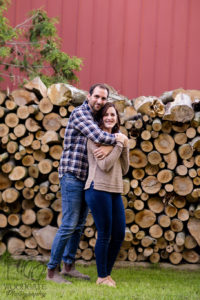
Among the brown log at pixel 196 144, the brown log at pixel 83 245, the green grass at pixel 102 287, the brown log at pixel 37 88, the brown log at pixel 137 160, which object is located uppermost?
the brown log at pixel 37 88

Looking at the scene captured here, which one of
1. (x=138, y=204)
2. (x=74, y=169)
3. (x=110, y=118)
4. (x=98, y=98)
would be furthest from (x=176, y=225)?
(x=98, y=98)

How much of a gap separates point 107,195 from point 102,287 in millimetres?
697

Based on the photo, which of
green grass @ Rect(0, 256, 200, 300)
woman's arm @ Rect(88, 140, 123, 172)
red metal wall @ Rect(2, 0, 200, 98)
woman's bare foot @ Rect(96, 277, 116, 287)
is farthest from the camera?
red metal wall @ Rect(2, 0, 200, 98)

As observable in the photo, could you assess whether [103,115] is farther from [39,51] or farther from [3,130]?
[39,51]

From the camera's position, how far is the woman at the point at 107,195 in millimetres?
3316

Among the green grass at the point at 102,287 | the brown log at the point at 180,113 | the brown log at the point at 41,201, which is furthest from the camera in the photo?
the brown log at the point at 41,201

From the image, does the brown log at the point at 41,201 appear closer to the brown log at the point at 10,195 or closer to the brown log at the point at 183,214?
the brown log at the point at 10,195

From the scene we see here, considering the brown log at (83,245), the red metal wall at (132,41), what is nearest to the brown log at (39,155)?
the brown log at (83,245)

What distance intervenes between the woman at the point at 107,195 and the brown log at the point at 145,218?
107 centimetres

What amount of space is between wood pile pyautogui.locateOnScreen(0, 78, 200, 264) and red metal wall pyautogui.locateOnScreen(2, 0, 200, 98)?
83.4 inches

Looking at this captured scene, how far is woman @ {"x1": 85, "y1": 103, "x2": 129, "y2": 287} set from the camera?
3.32m

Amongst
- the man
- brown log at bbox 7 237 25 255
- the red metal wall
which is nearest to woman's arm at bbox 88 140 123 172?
the man

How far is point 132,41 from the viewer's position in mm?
6691

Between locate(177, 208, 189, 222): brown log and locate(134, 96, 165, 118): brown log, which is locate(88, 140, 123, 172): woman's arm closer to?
locate(134, 96, 165, 118): brown log
